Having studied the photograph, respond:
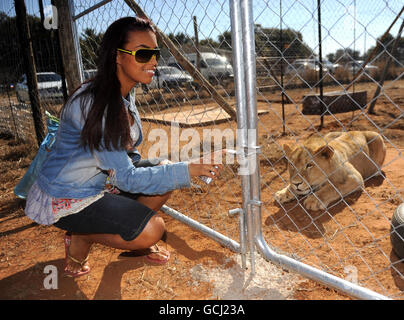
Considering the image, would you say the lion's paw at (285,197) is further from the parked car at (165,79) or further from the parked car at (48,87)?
the parked car at (48,87)

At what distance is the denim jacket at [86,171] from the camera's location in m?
1.93

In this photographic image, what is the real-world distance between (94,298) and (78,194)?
0.74 meters

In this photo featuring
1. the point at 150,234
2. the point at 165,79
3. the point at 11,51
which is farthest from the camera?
the point at 11,51

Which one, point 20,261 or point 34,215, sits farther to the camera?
point 20,261

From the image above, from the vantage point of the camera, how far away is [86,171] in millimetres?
2088

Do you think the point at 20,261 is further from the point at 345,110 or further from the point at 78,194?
the point at 345,110

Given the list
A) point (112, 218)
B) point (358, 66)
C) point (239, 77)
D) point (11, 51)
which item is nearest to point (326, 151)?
point (358, 66)

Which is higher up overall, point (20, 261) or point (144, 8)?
point (144, 8)

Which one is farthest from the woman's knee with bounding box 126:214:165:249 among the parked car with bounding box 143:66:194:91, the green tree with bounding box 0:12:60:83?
the green tree with bounding box 0:12:60:83

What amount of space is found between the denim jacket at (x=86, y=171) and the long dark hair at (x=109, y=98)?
0.23 feet

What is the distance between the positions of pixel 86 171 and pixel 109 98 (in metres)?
0.51

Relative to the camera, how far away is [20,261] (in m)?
2.80

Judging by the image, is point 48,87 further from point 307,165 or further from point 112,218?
point 112,218
